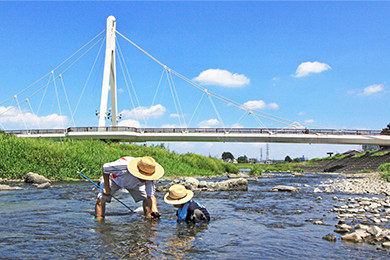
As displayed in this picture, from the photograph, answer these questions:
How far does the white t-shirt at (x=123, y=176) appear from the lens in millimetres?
6477

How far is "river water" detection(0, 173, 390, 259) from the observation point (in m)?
4.57

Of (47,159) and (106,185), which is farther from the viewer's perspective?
(47,159)

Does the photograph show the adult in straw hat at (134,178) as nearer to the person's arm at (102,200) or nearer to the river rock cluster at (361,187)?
the person's arm at (102,200)

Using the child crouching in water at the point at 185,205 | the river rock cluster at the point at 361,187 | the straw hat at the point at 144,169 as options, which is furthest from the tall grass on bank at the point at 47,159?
the child crouching in water at the point at 185,205

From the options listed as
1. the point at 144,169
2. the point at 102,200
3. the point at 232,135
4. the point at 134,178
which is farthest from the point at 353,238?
the point at 232,135

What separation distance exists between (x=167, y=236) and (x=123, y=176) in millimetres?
1601

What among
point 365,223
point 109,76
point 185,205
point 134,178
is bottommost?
point 365,223

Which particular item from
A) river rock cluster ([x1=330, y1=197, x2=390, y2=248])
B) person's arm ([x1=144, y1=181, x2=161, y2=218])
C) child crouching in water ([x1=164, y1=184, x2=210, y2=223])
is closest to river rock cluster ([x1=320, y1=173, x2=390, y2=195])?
river rock cluster ([x1=330, y1=197, x2=390, y2=248])

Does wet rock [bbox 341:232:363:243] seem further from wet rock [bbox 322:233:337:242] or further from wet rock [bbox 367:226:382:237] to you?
wet rock [bbox 367:226:382:237]

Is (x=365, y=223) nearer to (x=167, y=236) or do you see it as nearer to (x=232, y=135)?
(x=167, y=236)

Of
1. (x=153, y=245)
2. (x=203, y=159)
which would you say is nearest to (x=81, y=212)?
(x=153, y=245)

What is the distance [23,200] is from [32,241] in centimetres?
530

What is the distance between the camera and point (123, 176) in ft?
21.5

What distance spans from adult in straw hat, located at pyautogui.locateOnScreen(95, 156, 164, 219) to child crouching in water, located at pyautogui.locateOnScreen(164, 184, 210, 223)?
0.39 metres
